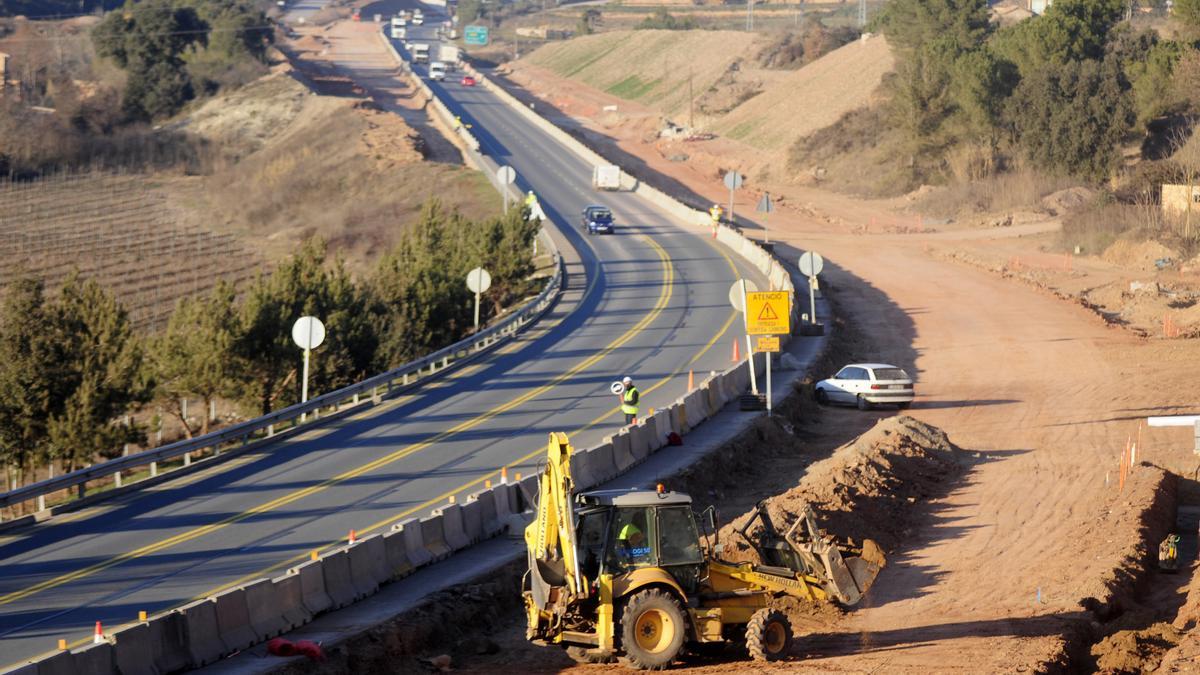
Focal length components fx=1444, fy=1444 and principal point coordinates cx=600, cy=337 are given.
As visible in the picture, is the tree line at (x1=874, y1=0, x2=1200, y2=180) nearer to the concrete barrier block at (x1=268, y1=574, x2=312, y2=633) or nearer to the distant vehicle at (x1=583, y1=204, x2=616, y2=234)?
the distant vehicle at (x1=583, y1=204, x2=616, y2=234)

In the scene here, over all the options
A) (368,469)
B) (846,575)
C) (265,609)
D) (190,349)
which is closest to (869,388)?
(368,469)

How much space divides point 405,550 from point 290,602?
10.5ft

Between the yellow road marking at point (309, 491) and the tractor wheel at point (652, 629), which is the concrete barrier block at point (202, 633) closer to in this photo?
the tractor wheel at point (652, 629)

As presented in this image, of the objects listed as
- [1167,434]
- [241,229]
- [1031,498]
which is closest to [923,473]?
[1031,498]

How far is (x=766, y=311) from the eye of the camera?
3434 cm

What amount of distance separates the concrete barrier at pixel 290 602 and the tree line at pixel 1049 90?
2876 inches

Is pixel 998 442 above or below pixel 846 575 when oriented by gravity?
below

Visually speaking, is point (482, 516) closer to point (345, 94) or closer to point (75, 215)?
point (75, 215)

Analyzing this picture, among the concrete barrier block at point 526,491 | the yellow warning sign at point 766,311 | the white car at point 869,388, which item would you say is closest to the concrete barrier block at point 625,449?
the concrete barrier block at point 526,491

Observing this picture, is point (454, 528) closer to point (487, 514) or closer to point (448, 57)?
point (487, 514)

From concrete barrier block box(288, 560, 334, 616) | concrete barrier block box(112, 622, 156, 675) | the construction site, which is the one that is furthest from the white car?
concrete barrier block box(112, 622, 156, 675)

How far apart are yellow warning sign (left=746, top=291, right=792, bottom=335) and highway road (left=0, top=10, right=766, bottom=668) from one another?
14.1ft

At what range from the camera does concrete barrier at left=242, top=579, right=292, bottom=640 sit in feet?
59.4

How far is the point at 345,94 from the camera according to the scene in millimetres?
139625
